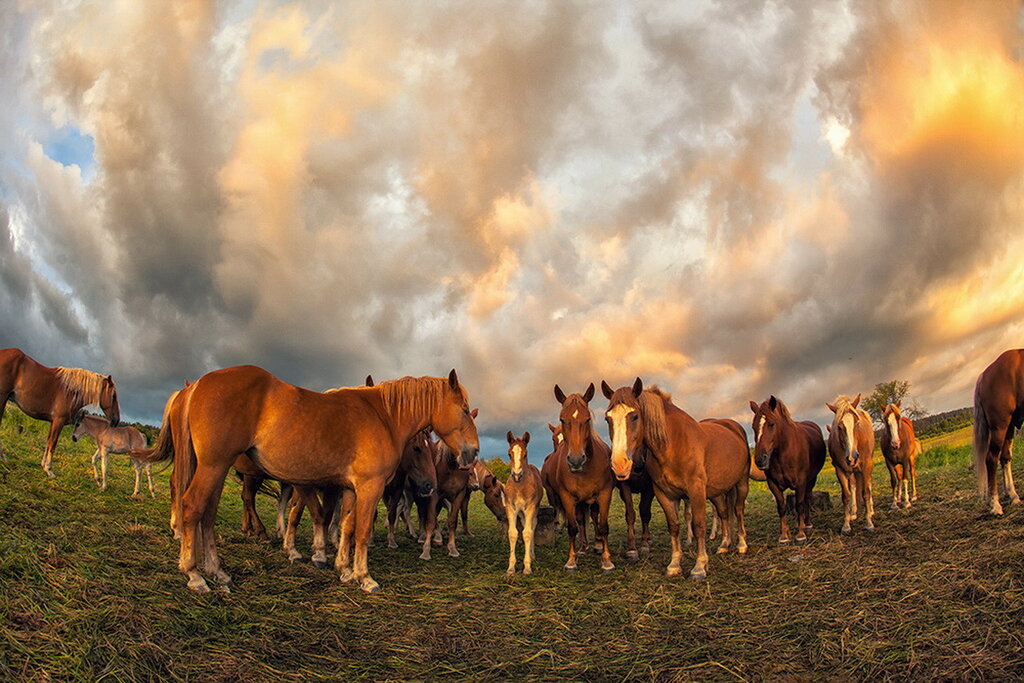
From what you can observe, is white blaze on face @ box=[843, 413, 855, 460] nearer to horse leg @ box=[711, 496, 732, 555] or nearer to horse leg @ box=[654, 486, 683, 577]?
horse leg @ box=[711, 496, 732, 555]

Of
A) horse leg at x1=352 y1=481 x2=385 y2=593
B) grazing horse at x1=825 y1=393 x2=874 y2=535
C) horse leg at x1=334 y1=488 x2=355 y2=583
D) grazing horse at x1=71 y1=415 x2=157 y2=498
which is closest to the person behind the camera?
horse leg at x1=352 y1=481 x2=385 y2=593

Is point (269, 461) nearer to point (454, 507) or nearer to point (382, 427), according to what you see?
point (382, 427)

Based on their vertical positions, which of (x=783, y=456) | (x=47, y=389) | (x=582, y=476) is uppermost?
(x=47, y=389)

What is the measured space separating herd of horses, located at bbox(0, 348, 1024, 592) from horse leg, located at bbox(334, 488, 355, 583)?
18 millimetres

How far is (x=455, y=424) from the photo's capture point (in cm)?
796

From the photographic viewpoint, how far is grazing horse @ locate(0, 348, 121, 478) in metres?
11.8

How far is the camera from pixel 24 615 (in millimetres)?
4312

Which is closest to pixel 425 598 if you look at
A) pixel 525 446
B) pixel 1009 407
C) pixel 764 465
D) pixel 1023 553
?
pixel 525 446

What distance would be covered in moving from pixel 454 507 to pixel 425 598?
349 cm

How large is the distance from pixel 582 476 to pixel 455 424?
7.56 ft

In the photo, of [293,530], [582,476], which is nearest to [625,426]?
[582,476]

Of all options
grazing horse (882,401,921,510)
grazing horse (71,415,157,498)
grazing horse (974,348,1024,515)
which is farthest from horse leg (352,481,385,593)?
grazing horse (882,401,921,510)

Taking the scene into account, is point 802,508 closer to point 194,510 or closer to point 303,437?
point 303,437

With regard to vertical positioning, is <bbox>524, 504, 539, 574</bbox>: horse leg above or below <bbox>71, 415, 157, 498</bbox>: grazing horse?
below
